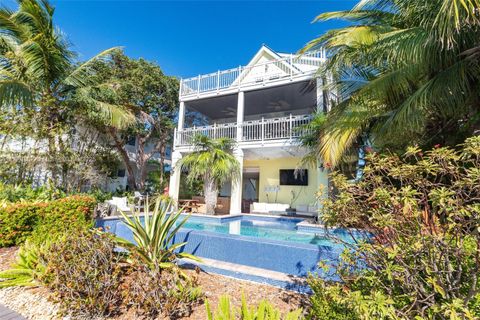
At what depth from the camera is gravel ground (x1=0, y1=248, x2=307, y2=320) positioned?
3.33 meters

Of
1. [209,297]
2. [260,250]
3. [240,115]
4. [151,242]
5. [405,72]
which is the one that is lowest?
[209,297]

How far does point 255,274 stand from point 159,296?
201 centimetres

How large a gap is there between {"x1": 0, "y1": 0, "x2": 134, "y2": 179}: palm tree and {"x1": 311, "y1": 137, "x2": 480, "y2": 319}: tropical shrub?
1132 centimetres

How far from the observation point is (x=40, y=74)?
29.8 feet

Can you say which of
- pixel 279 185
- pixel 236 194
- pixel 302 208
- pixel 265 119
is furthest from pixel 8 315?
pixel 279 185

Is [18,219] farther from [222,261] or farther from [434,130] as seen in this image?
[434,130]

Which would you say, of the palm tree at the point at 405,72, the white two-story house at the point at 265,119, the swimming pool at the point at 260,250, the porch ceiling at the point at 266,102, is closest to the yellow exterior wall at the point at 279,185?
the white two-story house at the point at 265,119

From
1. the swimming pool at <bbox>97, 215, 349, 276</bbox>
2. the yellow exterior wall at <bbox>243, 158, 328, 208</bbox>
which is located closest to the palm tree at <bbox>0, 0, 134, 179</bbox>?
the swimming pool at <bbox>97, 215, 349, 276</bbox>

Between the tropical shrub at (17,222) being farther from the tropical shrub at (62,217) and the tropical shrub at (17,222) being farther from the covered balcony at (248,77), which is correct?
the covered balcony at (248,77)

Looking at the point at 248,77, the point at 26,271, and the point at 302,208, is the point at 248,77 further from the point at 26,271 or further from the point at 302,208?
the point at 26,271

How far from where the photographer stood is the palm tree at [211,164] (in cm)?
1118

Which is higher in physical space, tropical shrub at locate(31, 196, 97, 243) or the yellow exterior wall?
the yellow exterior wall

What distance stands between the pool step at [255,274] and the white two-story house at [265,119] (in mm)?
6657

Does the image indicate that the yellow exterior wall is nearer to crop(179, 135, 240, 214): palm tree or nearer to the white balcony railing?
the white balcony railing
